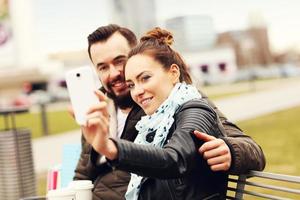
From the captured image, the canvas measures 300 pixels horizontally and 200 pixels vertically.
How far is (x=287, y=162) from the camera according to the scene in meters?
8.16

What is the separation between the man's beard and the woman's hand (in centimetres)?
117

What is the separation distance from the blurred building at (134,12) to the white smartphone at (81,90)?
4750cm

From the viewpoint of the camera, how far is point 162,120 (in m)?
2.02

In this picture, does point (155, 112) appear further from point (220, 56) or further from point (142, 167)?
point (220, 56)

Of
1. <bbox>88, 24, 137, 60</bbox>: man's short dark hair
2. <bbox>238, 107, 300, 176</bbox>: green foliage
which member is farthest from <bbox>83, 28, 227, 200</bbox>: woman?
<bbox>238, 107, 300, 176</bbox>: green foliage

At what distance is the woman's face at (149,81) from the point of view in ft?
6.82

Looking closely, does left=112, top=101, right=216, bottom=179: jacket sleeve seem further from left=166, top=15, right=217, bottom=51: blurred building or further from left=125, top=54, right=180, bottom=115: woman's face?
left=166, top=15, right=217, bottom=51: blurred building

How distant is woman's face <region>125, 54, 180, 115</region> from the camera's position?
→ 6.82ft

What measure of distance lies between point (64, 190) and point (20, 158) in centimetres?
464

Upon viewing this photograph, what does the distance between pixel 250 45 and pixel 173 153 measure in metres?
81.8

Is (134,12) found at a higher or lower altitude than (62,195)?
lower

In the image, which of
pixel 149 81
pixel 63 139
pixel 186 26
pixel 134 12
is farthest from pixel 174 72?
pixel 134 12

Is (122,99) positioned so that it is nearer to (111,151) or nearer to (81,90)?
(81,90)

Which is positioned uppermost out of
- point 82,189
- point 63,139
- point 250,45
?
point 82,189
